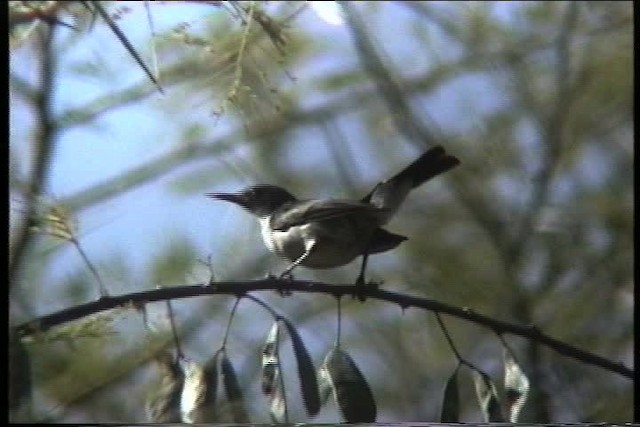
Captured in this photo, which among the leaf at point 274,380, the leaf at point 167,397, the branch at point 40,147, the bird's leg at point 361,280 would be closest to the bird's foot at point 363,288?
the bird's leg at point 361,280

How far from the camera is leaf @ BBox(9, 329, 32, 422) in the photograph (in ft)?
2.95

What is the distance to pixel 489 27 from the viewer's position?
0.94m

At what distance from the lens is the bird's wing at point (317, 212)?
2.95ft

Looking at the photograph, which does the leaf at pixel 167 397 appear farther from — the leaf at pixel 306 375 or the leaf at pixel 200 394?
the leaf at pixel 306 375

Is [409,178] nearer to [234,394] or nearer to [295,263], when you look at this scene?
[295,263]

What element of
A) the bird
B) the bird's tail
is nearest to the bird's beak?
the bird

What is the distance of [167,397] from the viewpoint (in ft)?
2.93

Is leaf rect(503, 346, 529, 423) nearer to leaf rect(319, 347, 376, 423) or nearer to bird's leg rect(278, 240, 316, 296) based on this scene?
leaf rect(319, 347, 376, 423)

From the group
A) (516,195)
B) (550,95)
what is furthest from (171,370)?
Result: (550,95)

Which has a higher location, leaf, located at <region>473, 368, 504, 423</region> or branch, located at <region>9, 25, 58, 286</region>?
branch, located at <region>9, 25, 58, 286</region>

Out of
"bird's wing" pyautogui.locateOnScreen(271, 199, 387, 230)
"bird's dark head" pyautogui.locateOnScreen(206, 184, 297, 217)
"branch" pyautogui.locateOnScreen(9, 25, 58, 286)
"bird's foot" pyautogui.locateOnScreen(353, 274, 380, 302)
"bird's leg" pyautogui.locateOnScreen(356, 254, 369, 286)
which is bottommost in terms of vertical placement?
"bird's foot" pyautogui.locateOnScreen(353, 274, 380, 302)

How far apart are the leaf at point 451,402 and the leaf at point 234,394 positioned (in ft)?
0.76

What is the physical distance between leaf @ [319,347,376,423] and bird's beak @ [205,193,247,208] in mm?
216

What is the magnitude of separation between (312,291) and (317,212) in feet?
0.31
